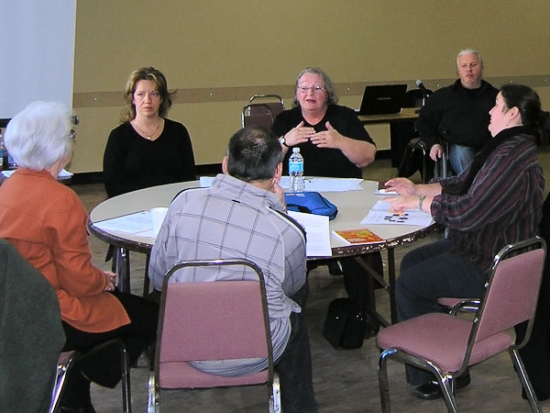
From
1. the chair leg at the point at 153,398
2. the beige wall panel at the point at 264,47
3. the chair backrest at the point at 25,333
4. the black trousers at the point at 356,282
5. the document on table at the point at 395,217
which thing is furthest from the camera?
the beige wall panel at the point at 264,47

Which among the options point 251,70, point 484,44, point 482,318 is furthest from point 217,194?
point 484,44

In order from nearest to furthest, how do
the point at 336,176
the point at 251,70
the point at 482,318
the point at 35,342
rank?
the point at 35,342 < the point at 482,318 < the point at 336,176 < the point at 251,70

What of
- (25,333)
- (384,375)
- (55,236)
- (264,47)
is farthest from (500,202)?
(264,47)

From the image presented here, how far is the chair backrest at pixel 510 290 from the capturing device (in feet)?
7.98

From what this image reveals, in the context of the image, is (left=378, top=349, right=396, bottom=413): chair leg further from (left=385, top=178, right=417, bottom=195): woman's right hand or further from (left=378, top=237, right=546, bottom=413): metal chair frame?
(left=385, top=178, right=417, bottom=195): woman's right hand

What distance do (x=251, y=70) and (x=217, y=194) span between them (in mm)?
6221

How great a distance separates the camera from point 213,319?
2.32 metres

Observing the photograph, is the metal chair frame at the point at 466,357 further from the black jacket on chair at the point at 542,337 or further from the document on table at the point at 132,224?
the document on table at the point at 132,224

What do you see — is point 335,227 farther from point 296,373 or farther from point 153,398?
point 153,398

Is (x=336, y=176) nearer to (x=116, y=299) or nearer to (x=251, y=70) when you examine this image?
(x=116, y=299)

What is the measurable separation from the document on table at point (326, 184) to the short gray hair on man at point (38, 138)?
4.08 feet

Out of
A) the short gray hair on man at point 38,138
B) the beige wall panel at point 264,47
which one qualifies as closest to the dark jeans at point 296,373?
the short gray hair on man at point 38,138

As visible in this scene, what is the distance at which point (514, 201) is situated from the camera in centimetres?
299

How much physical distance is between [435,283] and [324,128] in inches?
55.8
